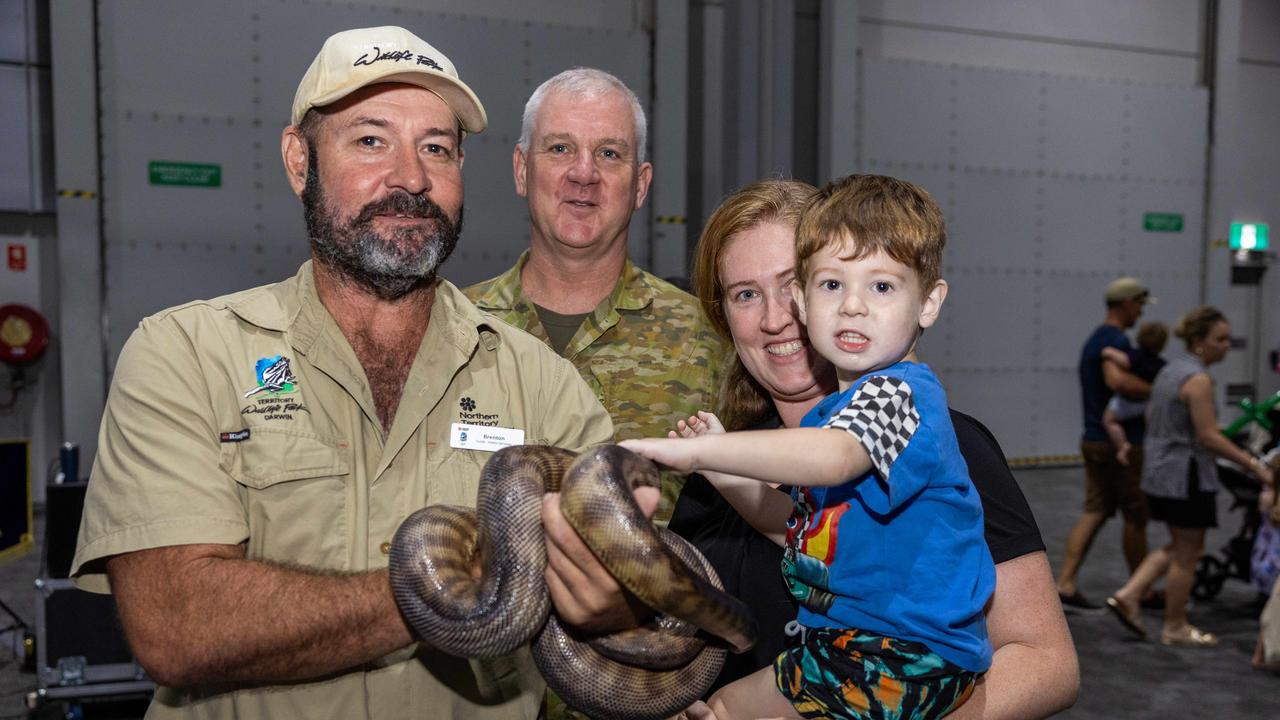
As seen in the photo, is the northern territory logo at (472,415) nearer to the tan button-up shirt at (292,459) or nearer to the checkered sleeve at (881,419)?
the tan button-up shirt at (292,459)

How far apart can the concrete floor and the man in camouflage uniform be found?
3.86m

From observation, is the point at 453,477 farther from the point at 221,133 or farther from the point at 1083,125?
the point at 1083,125

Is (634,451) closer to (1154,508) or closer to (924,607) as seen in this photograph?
(924,607)

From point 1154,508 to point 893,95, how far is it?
26.5 ft

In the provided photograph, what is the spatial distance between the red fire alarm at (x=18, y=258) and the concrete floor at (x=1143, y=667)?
12.6ft

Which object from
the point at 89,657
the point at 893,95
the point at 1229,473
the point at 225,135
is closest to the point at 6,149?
the point at 225,135

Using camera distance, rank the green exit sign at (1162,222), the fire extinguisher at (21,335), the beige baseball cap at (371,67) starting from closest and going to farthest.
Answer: the beige baseball cap at (371,67)
the fire extinguisher at (21,335)
the green exit sign at (1162,222)

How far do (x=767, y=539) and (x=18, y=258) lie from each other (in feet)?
38.4

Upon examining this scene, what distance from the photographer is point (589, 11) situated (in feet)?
41.0

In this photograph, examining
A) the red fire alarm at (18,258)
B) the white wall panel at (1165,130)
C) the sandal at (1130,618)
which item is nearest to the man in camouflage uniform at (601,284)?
the sandal at (1130,618)

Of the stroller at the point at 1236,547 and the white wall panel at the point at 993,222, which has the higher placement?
the white wall panel at the point at 993,222

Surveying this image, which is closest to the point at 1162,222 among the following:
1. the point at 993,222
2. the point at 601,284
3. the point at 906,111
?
the point at 993,222

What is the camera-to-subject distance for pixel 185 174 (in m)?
10.8

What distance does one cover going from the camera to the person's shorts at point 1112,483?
812 cm
